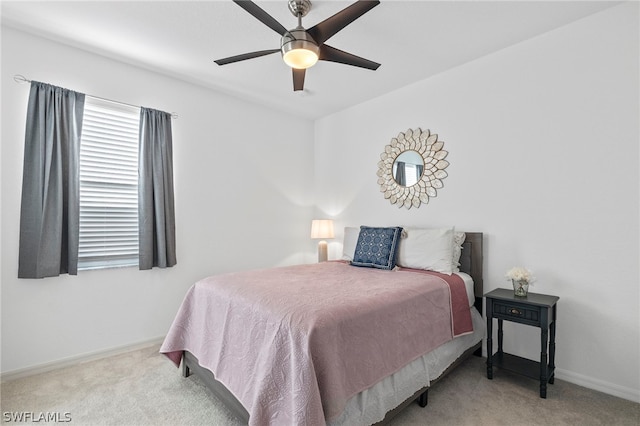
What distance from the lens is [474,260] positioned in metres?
2.90

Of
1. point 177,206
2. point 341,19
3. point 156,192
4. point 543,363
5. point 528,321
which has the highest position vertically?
point 341,19

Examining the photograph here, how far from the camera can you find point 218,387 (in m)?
1.98

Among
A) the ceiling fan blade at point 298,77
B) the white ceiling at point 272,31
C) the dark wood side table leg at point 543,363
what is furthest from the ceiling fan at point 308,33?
the dark wood side table leg at point 543,363

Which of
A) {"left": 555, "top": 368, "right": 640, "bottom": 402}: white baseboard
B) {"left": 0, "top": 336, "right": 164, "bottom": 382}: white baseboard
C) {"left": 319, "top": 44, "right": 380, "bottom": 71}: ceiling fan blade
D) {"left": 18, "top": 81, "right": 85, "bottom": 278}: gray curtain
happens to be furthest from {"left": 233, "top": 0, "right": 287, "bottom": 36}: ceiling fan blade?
{"left": 555, "top": 368, "right": 640, "bottom": 402}: white baseboard

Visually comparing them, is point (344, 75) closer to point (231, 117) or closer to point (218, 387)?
point (231, 117)

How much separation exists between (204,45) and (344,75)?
138 cm

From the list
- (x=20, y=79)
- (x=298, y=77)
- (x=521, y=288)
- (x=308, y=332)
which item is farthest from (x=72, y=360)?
(x=521, y=288)

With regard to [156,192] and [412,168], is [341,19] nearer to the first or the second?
[412,168]

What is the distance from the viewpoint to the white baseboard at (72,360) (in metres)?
2.45

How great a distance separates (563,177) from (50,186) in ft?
13.6

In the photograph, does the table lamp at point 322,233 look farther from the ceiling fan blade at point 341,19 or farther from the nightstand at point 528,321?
the ceiling fan blade at point 341,19

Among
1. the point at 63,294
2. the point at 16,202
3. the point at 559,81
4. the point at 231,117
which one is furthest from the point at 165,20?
the point at 559,81

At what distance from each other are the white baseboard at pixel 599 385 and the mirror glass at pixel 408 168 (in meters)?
2.08

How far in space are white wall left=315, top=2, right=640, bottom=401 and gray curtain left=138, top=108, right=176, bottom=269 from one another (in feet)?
8.93
